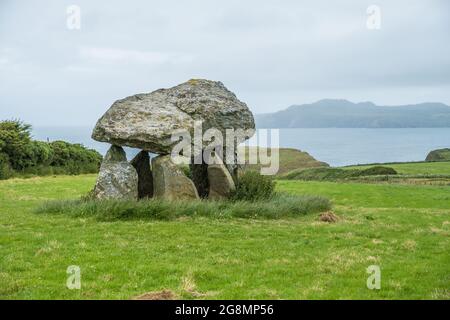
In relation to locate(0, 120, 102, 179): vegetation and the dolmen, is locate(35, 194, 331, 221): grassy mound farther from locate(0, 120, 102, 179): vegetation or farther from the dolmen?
locate(0, 120, 102, 179): vegetation

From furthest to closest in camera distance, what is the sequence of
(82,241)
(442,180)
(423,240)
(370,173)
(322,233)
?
(370,173)
(442,180)
(322,233)
(423,240)
(82,241)

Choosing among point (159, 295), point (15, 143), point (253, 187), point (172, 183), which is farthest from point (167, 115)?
point (15, 143)

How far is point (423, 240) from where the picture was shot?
51.2 feet

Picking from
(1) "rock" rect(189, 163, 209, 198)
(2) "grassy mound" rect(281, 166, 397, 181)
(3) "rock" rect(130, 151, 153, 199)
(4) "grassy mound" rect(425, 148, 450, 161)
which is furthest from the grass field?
(4) "grassy mound" rect(425, 148, 450, 161)

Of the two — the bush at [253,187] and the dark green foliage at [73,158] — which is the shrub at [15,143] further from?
the bush at [253,187]

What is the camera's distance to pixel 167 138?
2173 cm

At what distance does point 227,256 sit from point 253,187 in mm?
9964

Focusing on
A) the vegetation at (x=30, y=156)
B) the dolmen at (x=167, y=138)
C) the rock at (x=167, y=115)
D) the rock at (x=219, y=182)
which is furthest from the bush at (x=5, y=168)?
the rock at (x=219, y=182)

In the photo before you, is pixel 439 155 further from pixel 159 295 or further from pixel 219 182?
pixel 159 295

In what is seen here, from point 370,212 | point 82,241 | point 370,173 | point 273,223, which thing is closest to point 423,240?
point 273,223

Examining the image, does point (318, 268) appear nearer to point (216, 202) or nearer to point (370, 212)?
A: point (216, 202)

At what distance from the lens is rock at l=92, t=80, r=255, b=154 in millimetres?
21703

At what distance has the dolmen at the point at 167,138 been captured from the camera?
21703 millimetres

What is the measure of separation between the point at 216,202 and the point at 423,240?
8.47 meters
